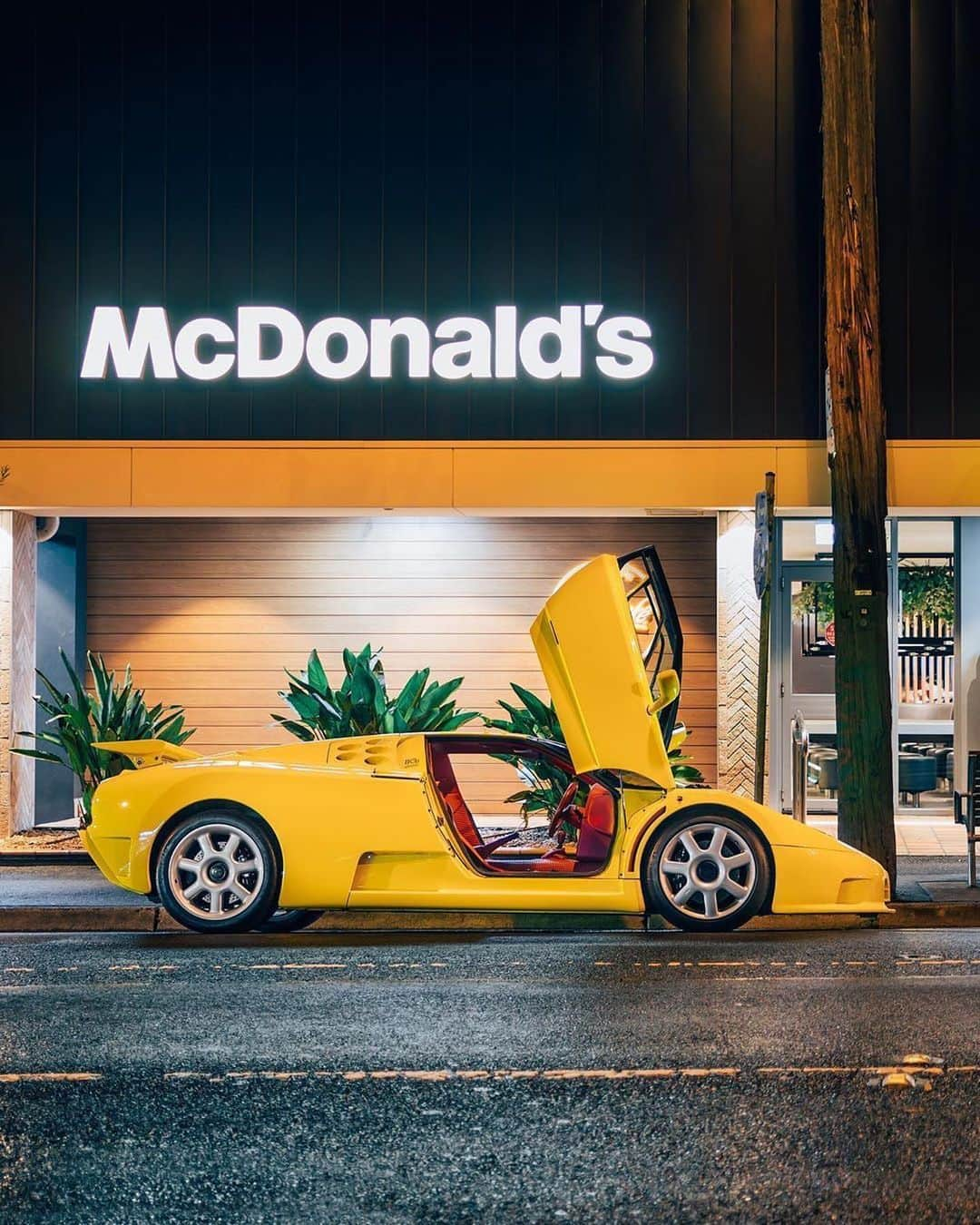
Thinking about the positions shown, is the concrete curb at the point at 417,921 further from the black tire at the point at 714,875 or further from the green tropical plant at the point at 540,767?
the green tropical plant at the point at 540,767

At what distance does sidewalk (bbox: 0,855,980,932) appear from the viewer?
353 inches

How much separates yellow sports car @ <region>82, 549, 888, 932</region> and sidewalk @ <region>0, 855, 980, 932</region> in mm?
675

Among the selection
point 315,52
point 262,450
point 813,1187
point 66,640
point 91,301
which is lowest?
point 813,1187

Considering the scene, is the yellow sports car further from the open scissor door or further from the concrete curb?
the concrete curb

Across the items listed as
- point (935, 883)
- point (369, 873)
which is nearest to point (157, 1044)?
point (369, 873)

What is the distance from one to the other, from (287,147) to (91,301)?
2.39 metres

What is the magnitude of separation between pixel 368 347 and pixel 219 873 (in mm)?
6858

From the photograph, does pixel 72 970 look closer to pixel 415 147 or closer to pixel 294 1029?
pixel 294 1029

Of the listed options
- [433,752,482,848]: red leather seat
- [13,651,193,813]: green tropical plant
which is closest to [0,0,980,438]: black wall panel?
[13,651,193,813]: green tropical plant

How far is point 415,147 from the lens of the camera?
14.1 metres

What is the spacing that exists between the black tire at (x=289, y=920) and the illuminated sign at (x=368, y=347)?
6365 millimetres

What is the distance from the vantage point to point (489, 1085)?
17.4ft

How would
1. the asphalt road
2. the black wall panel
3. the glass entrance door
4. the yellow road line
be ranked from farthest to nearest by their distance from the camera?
Answer: the glass entrance door, the black wall panel, the yellow road line, the asphalt road

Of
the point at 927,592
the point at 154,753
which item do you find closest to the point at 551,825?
the point at 154,753
